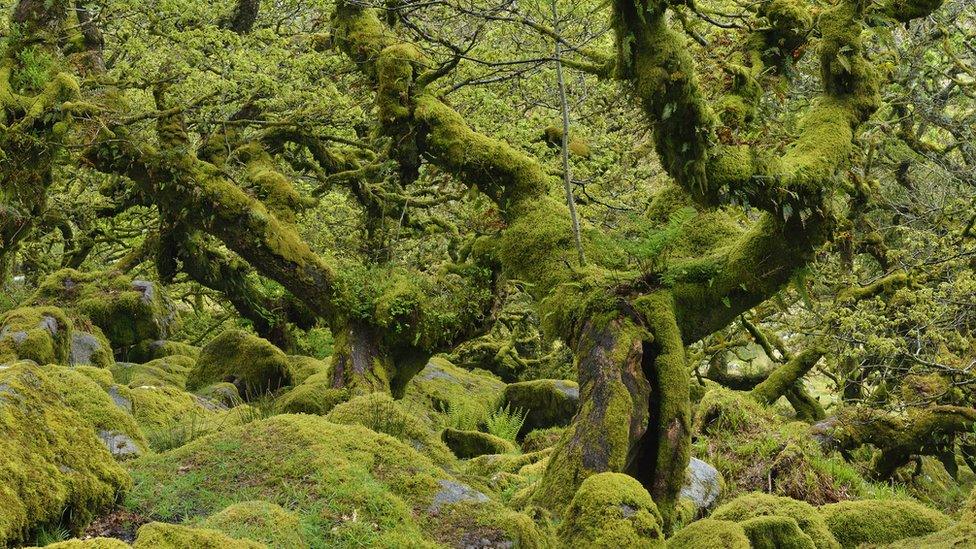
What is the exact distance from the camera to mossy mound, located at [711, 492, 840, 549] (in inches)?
258

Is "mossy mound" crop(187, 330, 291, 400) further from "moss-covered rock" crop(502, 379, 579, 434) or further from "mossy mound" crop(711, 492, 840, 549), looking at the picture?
"mossy mound" crop(711, 492, 840, 549)

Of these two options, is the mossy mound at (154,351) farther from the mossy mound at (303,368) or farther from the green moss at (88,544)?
the green moss at (88,544)

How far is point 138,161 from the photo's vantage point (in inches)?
462

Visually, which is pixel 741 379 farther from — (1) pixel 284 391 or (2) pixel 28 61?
(2) pixel 28 61

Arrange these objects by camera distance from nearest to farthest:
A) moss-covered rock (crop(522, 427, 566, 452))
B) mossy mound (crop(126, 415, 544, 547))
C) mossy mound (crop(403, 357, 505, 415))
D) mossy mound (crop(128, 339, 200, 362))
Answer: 1. mossy mound (crop(126, 415, 544, 547))
2. moss-covered rock (crop(522, 427, 566, 452))
3. mossy mound (crop(403, 357, 505, 415))
4. mossy mound (crop(128, 339, 200, 362))

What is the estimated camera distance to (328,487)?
20.6 feet

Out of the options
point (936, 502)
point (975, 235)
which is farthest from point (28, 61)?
point (936, 502)

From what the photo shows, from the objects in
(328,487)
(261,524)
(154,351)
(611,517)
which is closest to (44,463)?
(261,524)

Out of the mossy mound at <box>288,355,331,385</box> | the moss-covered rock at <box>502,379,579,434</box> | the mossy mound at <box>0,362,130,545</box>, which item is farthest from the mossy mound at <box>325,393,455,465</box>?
the moss-covered rock at <box>502,379,579,434</box>

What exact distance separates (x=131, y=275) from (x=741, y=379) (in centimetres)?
1289

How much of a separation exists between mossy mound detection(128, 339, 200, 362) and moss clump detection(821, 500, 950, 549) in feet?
42.7

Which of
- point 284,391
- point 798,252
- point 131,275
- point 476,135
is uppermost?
point 476,135

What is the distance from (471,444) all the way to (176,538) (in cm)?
708

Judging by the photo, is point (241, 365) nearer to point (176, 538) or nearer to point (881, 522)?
point (881, 522)
